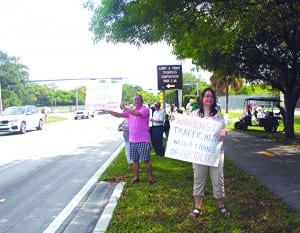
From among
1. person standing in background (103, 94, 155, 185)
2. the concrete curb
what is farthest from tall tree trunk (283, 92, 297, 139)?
the concrete curb

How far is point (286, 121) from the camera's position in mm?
19766

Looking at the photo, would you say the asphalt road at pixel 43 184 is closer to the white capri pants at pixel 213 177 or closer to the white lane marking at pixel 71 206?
the white lane marking at pixel 71 206

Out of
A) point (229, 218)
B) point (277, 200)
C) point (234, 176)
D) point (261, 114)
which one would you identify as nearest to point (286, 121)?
point (261, 114)

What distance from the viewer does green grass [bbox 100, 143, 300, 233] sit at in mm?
5867

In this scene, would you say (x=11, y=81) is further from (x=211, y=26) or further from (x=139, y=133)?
(x=139, y=133)

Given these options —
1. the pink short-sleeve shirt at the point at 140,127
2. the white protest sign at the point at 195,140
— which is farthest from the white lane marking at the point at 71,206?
the white protest sign at the point at 195,140

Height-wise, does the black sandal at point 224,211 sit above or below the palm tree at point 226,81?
below

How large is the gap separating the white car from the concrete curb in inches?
810

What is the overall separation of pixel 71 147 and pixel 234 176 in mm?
9578

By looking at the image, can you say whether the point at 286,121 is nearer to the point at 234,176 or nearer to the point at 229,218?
the point at 234,176

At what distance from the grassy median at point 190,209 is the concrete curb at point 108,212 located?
89mm

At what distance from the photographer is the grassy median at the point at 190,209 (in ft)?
19.2

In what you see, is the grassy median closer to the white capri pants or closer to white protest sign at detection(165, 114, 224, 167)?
the white capri pants

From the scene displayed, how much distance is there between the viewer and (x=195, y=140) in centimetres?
638
